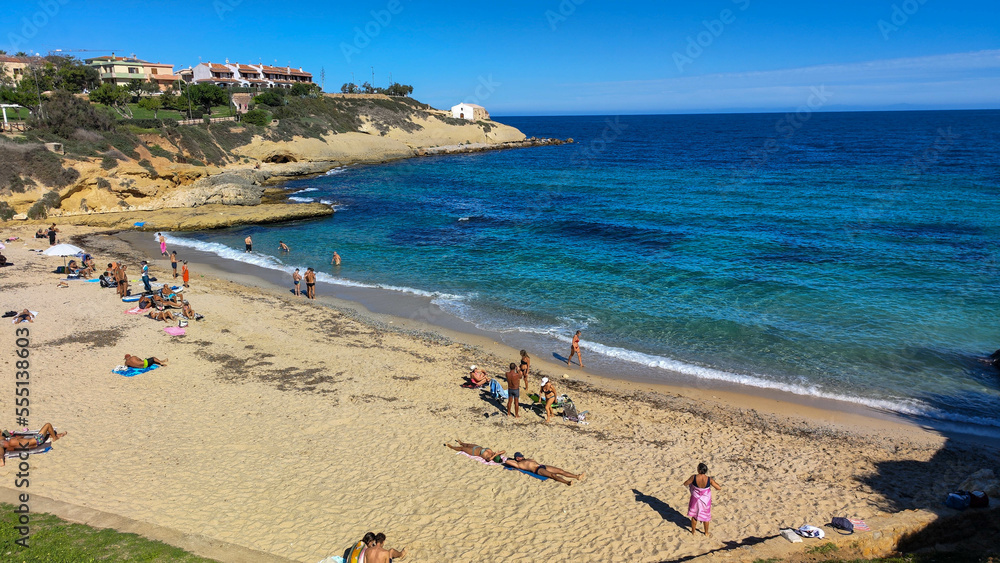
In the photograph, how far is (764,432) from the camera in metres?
12.7

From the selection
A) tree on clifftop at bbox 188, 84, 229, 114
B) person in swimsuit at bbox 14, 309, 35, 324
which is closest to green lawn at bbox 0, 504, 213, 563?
person in swimsuit at bbox 14, 309, 35, 324

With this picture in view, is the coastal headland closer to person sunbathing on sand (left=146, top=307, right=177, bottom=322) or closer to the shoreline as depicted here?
the shoreline

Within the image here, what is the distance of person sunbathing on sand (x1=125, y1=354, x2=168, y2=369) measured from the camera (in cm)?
1416

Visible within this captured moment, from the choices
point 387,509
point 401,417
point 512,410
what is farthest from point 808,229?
point 387,509

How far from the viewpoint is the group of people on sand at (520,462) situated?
10266 mm

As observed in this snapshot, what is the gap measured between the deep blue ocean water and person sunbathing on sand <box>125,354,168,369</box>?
382 inches

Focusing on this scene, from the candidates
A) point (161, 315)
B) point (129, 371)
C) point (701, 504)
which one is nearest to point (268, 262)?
point (161, 315)

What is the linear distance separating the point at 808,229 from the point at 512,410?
1025 inches

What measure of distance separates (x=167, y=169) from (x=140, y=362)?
33927 mm

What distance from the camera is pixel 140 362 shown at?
14.3m

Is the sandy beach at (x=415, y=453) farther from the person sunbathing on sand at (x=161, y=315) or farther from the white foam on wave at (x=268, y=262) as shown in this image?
the white foam on wave at (x=268, y=262)

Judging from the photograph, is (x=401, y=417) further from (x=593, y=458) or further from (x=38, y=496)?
(x=38, y=496)

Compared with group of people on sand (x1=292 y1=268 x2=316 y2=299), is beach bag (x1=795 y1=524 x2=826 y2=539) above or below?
below

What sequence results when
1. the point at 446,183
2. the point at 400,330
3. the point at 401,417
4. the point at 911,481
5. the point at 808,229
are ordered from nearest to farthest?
the point at 911,481 < the point at 401,417 < the point at 400,330 < the point at 808,229 < the point at 446,183
